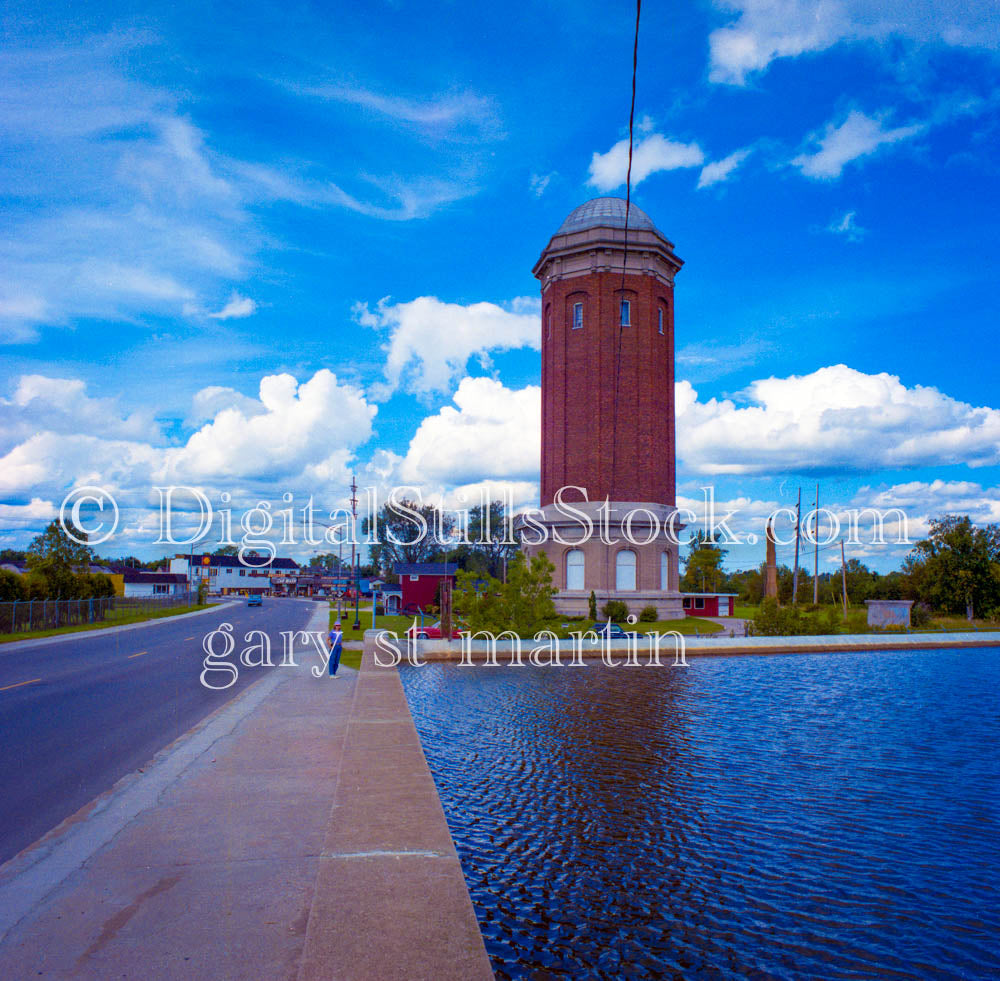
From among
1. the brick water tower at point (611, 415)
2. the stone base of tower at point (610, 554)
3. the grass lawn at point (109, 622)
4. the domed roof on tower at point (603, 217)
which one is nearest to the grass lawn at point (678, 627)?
the stone base of tower at point (610, 554)

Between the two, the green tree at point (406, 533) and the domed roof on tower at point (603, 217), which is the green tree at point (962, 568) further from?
the green tree at point (406, 533)

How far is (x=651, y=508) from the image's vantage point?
45.4 metres

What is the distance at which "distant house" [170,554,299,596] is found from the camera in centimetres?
15112

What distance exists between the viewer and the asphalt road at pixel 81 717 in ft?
28.6

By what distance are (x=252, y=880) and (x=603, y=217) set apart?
156ft

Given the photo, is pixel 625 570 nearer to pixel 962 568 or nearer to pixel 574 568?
pixel 574 568

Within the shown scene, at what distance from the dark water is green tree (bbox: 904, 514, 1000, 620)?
40641mm

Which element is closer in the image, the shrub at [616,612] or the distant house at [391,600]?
the shrub at [616,612]

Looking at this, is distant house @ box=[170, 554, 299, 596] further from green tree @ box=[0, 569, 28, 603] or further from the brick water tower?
the brick water tower

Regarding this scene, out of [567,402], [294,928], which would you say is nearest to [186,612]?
[567,402]

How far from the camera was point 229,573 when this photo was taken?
155 meters

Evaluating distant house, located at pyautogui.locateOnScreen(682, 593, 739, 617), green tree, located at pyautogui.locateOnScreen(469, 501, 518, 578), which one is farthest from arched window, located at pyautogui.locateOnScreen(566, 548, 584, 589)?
green tree, located at pyautogui.locateOnScreen(469, 501, 518, 578)

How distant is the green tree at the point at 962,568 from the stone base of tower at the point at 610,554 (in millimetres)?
21437

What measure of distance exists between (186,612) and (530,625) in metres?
49.6
